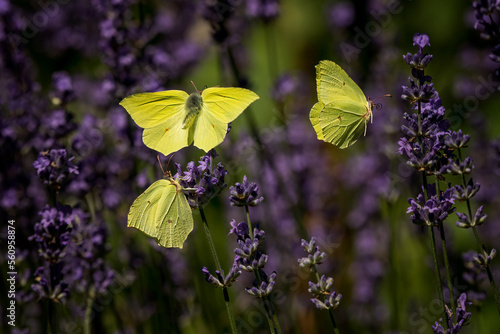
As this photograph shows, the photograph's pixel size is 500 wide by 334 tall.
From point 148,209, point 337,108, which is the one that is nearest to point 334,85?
point 337,108

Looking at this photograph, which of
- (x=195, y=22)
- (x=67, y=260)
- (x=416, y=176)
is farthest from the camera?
(x=195, y=22)

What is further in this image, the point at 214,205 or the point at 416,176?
the point at 214,205

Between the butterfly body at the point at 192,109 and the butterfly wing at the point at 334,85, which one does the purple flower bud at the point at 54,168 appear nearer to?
the butterfly body at the point at 192,109

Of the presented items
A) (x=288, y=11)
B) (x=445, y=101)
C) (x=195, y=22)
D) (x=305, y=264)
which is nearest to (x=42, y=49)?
(x=195, y=22)

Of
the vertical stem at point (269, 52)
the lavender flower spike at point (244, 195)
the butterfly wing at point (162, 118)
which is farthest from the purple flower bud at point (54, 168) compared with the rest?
the vertical stem at point (269, 52)

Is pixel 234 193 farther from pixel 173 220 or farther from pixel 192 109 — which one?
pixel 192 109

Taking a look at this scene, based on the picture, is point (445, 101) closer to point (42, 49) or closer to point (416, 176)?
point (416, 176)
